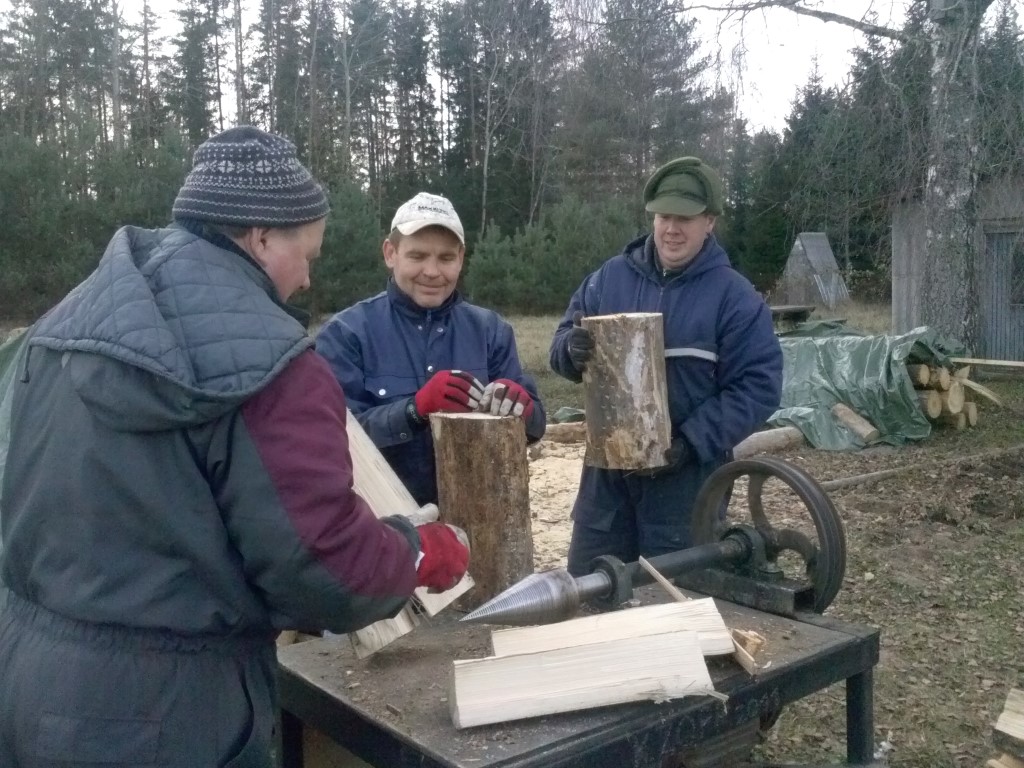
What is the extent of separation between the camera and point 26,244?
1504 cm

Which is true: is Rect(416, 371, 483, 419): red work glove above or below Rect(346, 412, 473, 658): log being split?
above

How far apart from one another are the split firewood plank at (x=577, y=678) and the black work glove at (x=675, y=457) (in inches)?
46.8

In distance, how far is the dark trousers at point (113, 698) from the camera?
1444mm

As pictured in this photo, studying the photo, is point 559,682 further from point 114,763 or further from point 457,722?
point 114,763

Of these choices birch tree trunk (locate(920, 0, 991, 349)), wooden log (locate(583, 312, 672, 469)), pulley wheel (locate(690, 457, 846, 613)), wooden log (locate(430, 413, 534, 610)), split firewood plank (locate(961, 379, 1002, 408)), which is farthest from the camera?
birch tree trunk (locate(920, 0, 991, 349))

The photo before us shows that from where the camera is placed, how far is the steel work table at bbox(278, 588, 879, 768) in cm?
157

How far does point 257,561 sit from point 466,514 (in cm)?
99

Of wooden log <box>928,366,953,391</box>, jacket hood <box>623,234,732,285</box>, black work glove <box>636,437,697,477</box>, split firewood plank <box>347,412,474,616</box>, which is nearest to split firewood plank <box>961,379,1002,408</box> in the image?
wooden log <box>928,366,953,391</box>

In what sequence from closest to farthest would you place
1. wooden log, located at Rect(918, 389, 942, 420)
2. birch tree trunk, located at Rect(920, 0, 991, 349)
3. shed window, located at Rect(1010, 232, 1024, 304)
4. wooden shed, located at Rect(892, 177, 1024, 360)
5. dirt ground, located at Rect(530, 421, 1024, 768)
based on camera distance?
dirt ground, located at Rect(530, 421, 1024, 768), wooden log, located at Rect(918, 389, 942, 420), birch tree trunk, located at Rect(920, 0, 991, 349), wooden shed, located at Rect(892, 177, 1024, 360), shed window, located at Rect(1010, 232, 1024, 304)

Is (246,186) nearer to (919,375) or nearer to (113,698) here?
(113,698)

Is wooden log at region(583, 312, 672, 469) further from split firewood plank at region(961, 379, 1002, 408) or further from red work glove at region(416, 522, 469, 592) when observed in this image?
split firewood plank at region(961, 379, 1002, 408)

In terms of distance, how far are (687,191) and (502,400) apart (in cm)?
101

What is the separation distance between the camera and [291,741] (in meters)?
2.10

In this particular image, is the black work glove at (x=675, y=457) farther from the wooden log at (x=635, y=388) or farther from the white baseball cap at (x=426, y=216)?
the white baseball cap at (x=426, y=216)
